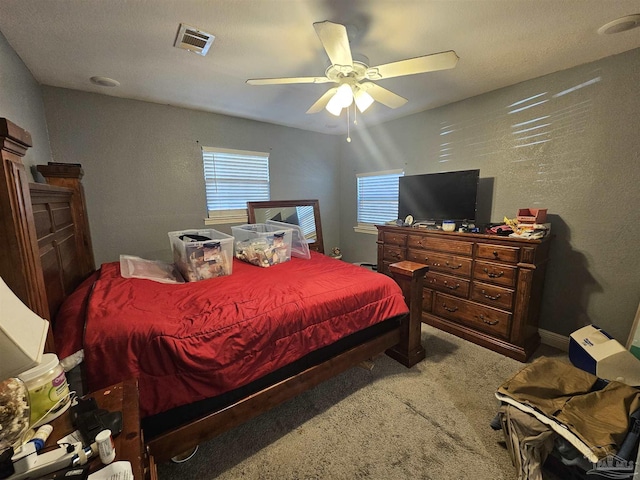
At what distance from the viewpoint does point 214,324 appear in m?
1.36

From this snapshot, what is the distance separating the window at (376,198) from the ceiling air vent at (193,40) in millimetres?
2771

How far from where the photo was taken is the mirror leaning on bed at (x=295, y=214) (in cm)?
370

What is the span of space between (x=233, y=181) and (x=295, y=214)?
971mm

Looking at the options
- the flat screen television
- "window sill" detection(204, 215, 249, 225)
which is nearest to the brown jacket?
the flat screen television

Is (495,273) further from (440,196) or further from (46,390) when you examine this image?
(46,390)

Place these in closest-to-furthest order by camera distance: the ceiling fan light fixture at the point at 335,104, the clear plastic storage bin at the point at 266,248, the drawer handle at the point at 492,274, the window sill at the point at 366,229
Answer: the ceiling fan light fixture at the point at 335,104 < the drawer handle at the point at 492,274 < the clear plastic storage bin at the point at 266,248 < the window sill at the point at 366,229

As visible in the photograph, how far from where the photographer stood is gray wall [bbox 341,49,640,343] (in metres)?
2.10

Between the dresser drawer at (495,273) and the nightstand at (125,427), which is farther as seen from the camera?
the dresser drawer at (495,273)

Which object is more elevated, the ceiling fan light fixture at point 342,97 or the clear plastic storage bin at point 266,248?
the ceiling fan light fixture at point 342,97

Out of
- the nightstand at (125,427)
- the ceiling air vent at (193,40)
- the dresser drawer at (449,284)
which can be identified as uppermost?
the ceiling air vent at (193,40)

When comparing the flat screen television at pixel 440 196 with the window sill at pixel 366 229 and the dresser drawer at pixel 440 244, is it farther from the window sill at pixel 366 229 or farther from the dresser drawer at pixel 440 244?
the window sill at pixel 366 229

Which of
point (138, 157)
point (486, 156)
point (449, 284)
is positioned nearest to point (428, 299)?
point (449, 284)

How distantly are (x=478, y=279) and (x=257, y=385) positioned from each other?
2.19 m

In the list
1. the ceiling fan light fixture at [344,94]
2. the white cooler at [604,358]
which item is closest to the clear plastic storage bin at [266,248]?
the ceiling fan light fixture at [344,94]
